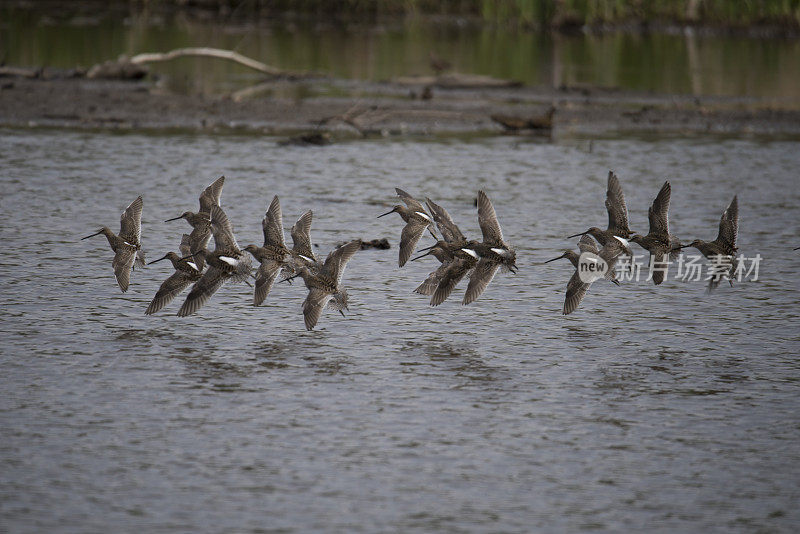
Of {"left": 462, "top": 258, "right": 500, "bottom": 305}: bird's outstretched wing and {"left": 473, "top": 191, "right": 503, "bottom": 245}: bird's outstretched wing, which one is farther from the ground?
{"left": 473, "top": 191, "right": 503, "bottom": 245}: bird's outstretched wing

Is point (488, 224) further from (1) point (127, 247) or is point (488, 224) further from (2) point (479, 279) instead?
(1) point (127, 247)

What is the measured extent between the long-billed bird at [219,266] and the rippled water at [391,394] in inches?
9.4

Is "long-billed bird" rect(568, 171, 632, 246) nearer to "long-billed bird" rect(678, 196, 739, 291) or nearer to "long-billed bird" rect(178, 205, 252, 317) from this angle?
"long-billed bird" rect(678, 196, 739, 291)

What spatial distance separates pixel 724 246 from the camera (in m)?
→ 11.2

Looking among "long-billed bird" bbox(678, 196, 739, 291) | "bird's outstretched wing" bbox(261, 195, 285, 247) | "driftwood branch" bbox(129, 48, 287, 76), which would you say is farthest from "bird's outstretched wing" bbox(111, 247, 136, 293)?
"driftwood branch" bbox(129, 48, 287, 76)

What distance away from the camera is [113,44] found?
31.7 m

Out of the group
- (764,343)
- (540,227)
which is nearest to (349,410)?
(764,343)

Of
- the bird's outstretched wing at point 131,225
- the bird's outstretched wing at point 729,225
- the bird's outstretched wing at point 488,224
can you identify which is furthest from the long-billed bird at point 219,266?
the bird's outstretched wing at point 729,225

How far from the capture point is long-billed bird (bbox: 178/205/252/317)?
10.2 metres

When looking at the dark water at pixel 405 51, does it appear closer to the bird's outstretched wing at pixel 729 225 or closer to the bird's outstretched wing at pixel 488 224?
the bird's outstretched wing at pixel 488 224

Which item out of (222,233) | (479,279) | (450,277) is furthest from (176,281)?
(479,279)

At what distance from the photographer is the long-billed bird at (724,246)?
11070 millimetres

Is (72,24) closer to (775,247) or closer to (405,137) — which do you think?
(405,137)

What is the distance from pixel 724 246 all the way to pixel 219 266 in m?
4.71
